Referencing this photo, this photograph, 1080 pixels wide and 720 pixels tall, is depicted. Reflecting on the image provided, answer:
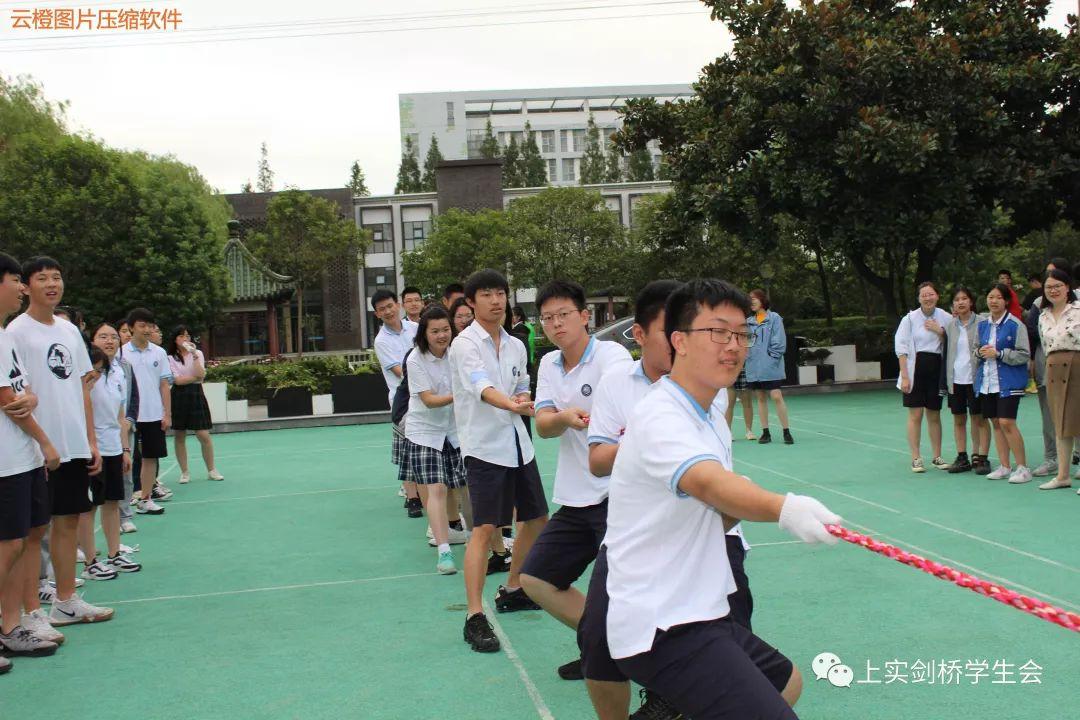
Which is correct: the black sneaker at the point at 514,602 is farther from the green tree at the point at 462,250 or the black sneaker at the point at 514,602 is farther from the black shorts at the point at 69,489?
the green tree at the point at 462,250

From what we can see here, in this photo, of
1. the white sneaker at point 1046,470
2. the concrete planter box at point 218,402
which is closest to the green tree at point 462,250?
the concrete planter box at point 218,402

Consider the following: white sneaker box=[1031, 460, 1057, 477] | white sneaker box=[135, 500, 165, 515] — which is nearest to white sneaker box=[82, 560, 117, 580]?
white sneaker box=[135, 500, 165, 515]

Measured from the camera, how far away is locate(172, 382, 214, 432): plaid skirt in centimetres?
1060

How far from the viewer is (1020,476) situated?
8422 millimetres

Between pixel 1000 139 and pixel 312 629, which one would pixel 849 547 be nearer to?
pixel 312 629

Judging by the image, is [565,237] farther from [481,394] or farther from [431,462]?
[481,394]

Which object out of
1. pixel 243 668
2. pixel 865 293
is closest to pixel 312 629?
pixel 243 668

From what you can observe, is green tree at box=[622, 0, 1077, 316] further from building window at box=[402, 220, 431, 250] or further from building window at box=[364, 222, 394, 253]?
building window at box=[364, 222, 394, 253]

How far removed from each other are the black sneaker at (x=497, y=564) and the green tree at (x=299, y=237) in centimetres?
3746

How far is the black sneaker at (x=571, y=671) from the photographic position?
14.2ft

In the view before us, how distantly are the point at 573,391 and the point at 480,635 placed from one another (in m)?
1.37

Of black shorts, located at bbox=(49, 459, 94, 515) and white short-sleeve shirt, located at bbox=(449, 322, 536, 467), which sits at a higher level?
white short-sleeve shirt, located at bbox=(449, 322, 536, 467)

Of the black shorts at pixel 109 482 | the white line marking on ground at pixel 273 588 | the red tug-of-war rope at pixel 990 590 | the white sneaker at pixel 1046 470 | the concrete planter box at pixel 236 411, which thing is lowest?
the white line marking on ground at pixel 273 588

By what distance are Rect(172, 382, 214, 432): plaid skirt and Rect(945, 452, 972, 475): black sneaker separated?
25.1ft
